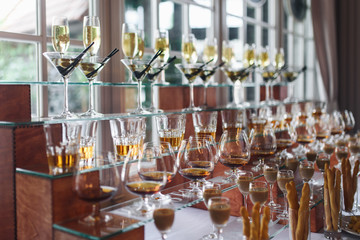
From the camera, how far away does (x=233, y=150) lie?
169 centimetres

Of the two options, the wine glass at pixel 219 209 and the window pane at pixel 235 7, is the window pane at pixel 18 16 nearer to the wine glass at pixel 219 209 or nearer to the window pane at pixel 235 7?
the wine glass at pixel 219 209

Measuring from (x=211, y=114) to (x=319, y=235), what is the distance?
732 millimetres

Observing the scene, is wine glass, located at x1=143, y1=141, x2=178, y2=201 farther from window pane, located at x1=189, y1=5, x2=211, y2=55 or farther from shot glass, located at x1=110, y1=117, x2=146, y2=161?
window pane, located at x1=189, y1=5, x2=211, y2=55

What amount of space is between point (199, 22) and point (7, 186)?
102 inches

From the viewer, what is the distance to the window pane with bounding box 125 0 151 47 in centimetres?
267

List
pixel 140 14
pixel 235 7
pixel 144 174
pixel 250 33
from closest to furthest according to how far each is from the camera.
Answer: pixel 144 174 < pixel 140 14 < pixel 235 7 < pixel 250 33

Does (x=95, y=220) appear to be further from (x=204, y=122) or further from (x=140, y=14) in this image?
(x=140, y=14)

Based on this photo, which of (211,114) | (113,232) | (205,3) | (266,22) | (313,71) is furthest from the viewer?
(313,71)

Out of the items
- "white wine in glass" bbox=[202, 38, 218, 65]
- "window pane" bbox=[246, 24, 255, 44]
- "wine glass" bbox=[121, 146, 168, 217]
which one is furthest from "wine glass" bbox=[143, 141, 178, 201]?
"window pane" bbox=[246, 24, 255, 44]

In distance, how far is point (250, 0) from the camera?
14.4ft

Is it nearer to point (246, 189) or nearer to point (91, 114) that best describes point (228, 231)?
point (246, 189)

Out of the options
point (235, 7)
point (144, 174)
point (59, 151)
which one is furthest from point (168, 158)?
point (235, 7)

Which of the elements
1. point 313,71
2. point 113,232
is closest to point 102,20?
point 113,232

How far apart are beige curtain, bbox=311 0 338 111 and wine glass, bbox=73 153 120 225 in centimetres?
479
